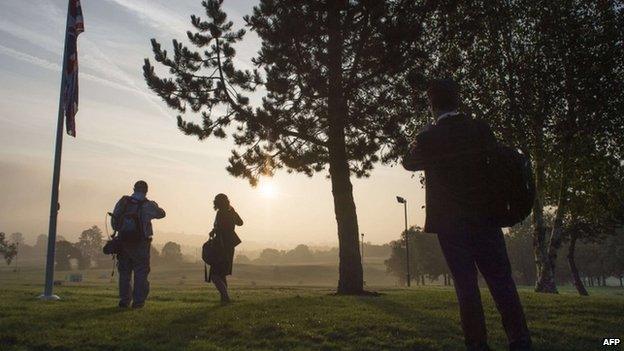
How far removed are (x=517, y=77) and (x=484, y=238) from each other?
17133mm

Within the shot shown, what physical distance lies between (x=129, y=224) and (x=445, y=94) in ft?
23.2

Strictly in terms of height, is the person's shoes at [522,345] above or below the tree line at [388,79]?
below

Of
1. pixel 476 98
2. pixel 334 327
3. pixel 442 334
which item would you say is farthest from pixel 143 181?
pixel 476 98

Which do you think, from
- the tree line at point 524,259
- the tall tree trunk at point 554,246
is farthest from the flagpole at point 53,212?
the tree line at point 524,259

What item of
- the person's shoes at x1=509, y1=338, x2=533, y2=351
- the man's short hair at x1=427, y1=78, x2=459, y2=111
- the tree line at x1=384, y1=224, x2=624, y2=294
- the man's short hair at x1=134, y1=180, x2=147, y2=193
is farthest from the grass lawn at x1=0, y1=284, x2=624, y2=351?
the tree line at x1=384, y1=224, x2=624, y2=294

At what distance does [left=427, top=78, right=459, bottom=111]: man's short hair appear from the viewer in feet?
14.2

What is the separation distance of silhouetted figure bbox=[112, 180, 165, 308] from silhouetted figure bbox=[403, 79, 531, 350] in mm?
6693

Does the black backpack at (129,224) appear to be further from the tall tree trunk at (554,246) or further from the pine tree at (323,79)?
the tall tree trunk at (554,246)

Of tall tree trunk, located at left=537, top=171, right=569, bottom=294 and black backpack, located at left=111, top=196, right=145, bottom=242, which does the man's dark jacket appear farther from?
tall tree trunk, located at left=537, top=171, right=569, bottom=294

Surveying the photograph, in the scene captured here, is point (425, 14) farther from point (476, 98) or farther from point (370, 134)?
point (476, 98)

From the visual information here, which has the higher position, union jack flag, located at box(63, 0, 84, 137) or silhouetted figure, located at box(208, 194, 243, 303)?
union jack flag, located at box(63, 0, 84, 137)

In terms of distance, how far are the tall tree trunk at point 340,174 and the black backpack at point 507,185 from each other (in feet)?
31.2

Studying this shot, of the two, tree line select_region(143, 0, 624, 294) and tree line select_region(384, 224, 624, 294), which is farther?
tree line select_region(384, 224, 624, 294)

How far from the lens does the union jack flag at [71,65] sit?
12609 millimetres
